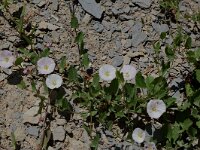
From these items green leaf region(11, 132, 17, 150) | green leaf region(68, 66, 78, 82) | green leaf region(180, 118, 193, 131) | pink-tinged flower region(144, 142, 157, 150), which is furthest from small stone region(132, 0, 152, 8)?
green leaf region(11, 132, 17, 150)

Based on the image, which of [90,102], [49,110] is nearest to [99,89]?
[90,102]

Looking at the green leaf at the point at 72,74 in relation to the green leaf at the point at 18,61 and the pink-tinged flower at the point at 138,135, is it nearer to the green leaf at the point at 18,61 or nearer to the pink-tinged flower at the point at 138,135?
the green leaf at the point at 18,61

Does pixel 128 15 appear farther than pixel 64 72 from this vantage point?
Yes

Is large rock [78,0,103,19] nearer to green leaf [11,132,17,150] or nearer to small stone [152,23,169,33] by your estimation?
small stone [152,23,169,33]

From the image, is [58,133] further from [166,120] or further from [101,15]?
[101,15]

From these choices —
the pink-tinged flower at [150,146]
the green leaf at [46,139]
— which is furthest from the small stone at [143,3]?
the green leaf at [46,139]

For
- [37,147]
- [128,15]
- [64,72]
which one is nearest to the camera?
[37,147]

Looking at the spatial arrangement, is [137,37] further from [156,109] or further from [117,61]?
[156,109]
